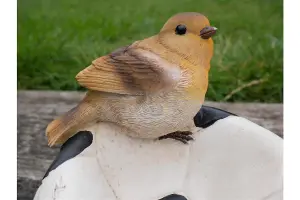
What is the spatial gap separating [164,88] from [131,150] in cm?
11

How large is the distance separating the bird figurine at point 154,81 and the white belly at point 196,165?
4 centimetres

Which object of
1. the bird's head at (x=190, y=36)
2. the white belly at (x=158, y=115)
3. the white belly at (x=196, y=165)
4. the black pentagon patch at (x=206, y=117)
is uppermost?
the bird's head at (x=190, y=36)

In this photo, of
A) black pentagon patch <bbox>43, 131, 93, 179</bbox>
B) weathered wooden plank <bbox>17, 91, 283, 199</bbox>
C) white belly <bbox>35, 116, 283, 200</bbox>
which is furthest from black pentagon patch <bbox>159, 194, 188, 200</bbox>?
weathered wooden plank <bbox>17, 91, 283, 199</bbox>

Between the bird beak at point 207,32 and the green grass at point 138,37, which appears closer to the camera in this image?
the bird beak at point 207,32

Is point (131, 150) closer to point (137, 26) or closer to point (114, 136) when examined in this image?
point (114, 136)

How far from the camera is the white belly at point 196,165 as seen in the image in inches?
26.4

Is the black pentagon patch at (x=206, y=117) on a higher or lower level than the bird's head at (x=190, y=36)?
lower

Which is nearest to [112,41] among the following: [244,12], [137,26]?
[137,26]

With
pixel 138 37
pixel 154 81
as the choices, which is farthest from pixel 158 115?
pixel 138 37

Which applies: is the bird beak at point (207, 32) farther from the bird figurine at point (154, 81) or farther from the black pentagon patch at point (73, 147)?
the black pentagon patch at point (73, 147)

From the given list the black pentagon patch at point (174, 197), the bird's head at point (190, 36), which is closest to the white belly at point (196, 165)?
the black pentagon patch at point (174, 197)

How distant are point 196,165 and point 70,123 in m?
0.19

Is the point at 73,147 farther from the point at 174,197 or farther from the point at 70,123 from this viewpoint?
the point at 174,197

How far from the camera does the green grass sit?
2.86ft
